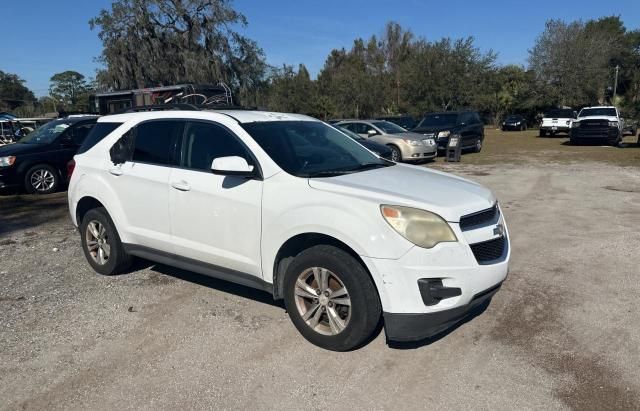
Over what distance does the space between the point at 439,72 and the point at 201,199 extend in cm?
4137

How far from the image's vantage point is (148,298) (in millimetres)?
4719

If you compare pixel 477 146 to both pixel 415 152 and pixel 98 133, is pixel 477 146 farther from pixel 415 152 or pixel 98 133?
pixel 98 133

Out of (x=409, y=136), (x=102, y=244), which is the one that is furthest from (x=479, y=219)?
(x=409, y=136)

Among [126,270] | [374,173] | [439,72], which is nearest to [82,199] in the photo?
[126,270]

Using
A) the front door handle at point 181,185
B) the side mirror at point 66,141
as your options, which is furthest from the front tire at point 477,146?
the front door handle at point 181,185

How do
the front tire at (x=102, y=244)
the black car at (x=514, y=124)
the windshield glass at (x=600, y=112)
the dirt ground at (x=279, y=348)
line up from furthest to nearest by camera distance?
the black car at (x=514, y=124) → the windshield glass at (x=600, y=112) → the front tire at (x=102, y=244) → the dirt ground at (x=279, y=348)

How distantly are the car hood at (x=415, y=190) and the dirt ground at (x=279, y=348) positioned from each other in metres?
1.08

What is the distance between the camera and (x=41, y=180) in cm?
1127

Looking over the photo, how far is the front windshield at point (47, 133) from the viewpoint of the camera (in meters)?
11.5

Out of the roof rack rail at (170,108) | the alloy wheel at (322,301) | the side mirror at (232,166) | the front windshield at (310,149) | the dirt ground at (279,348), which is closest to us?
the dirt ground at (279,348)

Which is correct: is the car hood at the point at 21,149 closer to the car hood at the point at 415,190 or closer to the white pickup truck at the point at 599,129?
the car hood at the point at 415,190

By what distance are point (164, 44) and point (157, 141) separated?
34.6 metres

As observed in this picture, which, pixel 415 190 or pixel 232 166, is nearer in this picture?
pixel 415 190

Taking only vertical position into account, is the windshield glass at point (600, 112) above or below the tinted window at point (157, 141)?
above
